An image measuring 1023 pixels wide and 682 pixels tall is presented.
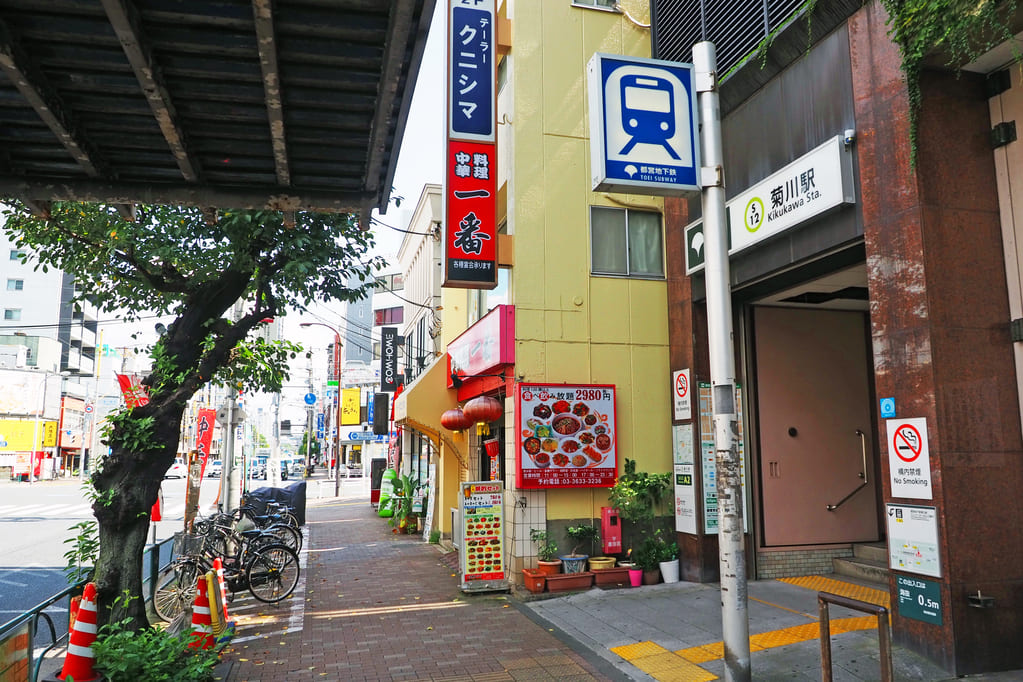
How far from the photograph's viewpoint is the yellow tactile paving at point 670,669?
272 inches

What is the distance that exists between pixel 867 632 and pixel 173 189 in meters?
7.79

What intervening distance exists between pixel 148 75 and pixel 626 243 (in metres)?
9.66

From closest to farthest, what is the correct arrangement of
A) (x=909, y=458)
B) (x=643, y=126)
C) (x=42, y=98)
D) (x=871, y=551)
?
(x=42, y=98), (x=643, y=126), (x=909, y=458), (x=871, y=551)

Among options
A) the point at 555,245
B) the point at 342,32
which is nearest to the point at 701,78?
the point at 342,32

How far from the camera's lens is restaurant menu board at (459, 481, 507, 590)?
11.1 m

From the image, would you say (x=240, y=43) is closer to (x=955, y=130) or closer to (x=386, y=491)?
(x=955, y=130)

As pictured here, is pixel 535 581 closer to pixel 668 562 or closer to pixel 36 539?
pixel 668 562

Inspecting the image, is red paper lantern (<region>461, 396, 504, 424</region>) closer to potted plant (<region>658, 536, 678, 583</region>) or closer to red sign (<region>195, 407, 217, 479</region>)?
potted plant (<region>658, 536, 678, 583</region>)

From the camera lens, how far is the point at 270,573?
35.3ft

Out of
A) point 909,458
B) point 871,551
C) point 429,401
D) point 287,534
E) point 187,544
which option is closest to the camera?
point 909,458

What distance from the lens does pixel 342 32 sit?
11.1ft

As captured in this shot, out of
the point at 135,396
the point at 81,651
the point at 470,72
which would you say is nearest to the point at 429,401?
the point at 470,72

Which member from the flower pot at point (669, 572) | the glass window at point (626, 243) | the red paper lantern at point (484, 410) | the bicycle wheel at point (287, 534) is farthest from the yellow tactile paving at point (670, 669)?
the bicycle wheel at point (287, 534)

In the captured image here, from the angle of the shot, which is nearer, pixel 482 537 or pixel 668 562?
pixel 668 562
